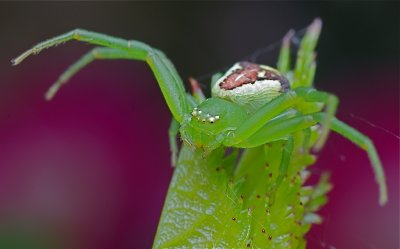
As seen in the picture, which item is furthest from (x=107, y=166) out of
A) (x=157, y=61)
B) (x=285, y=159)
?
(x=285, y=159)

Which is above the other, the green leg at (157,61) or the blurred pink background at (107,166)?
the green leg at (157,61)

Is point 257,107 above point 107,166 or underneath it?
above

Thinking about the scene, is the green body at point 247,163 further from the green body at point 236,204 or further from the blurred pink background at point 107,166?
the blurred pink background at point 107,166

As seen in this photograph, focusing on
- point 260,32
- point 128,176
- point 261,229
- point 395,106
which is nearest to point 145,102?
point 128,176

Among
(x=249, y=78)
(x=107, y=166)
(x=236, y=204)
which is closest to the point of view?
(x=236, y=204)

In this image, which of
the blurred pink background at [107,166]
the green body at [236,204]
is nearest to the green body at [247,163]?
the green body at [236,204]

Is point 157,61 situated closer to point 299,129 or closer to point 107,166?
point 299,129

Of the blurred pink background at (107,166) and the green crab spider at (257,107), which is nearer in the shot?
the green crab spider at (257,107)
